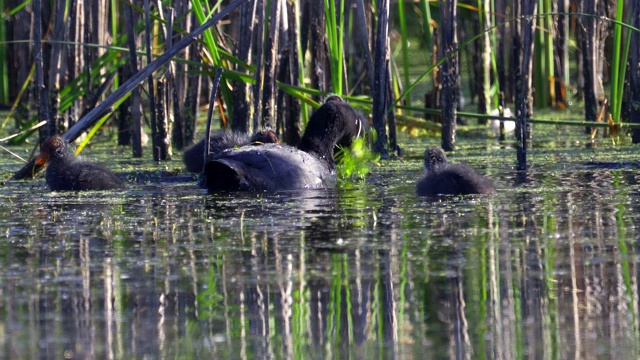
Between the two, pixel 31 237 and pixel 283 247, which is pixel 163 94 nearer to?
pixel 31 237

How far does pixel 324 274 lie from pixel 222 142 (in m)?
3.15

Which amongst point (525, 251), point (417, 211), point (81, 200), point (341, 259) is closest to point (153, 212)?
point (81, 200)

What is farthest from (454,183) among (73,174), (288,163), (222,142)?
(73,174)

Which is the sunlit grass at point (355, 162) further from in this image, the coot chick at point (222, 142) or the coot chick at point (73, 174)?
the coot chick at point (73, 174)

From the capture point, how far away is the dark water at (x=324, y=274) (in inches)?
125

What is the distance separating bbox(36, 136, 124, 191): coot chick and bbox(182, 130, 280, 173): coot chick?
67 centimetres

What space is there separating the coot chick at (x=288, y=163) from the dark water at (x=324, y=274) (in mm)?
140

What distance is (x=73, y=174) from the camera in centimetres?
658

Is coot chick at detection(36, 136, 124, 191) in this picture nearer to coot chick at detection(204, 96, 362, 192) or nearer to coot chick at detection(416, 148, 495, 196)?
coot chick at detection(204, 96, 362, 192)

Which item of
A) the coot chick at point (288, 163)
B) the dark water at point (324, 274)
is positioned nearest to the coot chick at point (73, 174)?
the dark water at point (324, 274)

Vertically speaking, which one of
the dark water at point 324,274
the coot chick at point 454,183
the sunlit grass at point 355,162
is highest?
the sunlit grass at point 355,162

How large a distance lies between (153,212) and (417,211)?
1.23 metres

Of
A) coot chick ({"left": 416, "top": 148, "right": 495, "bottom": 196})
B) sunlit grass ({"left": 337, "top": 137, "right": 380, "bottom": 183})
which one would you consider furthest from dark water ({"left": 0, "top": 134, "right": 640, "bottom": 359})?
sunlit grass ({"left": 337, "top": 137, "right": 380, "bottom": 183})

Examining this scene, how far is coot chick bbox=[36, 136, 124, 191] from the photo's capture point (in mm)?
6559
